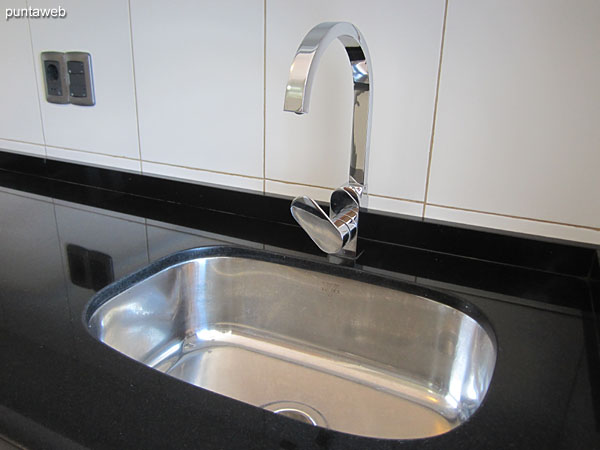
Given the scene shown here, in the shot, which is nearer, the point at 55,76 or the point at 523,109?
the point at 523,109

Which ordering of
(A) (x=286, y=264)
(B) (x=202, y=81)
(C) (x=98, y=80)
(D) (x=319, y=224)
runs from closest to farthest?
(D) (x=319, y=224) → (A) (x=286, y=264) → (B) (x=202, y=81) → (C) (x=98, y=80)

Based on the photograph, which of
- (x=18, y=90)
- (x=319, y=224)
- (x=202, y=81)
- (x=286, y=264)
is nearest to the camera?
(x=319, y=224)

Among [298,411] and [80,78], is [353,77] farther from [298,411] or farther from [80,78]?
[80,78]

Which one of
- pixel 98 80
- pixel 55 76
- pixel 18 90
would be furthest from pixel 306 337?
pixel 18 90

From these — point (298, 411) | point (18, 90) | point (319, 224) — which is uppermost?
point (18, 90)

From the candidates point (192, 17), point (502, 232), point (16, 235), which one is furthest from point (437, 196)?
point (16, 235)

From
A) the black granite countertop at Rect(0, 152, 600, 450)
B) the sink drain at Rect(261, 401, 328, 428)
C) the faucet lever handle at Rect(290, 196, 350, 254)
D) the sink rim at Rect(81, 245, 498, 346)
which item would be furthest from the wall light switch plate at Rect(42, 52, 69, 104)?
the sink drain at Rect(261, 401, 328, 428)

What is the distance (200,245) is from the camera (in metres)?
0.83

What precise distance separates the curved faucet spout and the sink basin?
7.1 inches

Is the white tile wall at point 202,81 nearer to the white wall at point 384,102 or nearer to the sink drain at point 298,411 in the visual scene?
the white wall at point 384,102

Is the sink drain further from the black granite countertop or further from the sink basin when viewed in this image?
the black granite countertop

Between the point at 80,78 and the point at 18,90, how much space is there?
0.24m

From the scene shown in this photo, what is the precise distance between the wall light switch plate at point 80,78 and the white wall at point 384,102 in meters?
0.02

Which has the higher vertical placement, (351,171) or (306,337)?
(351,171)
